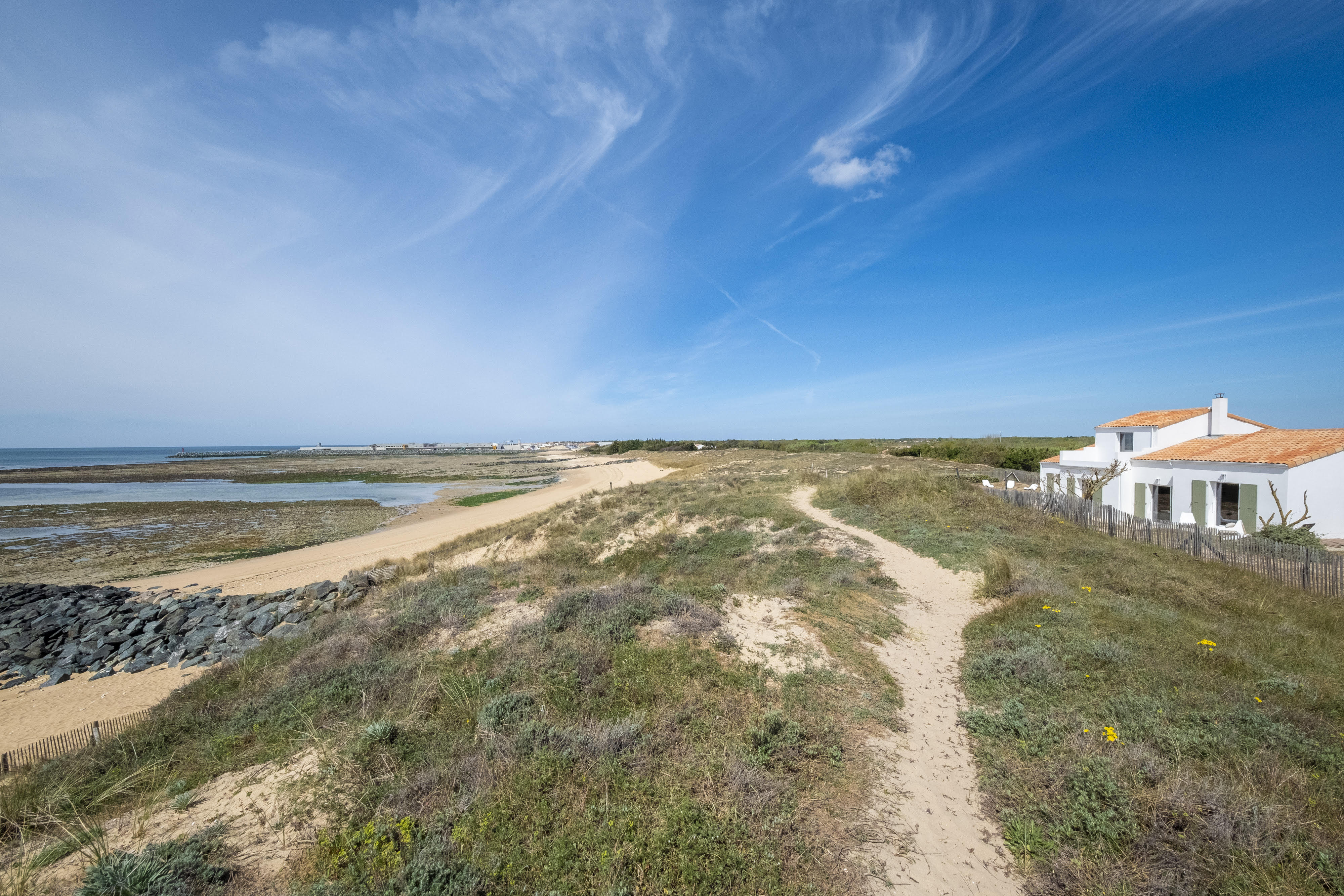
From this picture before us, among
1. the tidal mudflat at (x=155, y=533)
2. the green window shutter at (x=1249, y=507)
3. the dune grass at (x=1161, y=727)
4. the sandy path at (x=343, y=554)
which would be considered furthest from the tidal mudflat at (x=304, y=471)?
the dune grass at (x=1161, y=727)

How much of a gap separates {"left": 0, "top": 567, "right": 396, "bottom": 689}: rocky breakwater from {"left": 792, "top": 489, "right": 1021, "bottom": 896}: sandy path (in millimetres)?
13416

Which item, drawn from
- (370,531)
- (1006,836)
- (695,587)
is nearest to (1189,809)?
(1006,836)

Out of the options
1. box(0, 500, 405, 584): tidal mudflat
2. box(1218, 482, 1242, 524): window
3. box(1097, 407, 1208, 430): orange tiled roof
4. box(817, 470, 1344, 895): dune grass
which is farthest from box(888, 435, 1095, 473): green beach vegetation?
box(0, 500, 405, 584): tidal mudflat

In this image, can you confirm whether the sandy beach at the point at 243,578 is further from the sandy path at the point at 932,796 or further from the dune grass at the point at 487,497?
the sandy path at the point at 932,796

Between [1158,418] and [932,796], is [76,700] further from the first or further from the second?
[1158,418]

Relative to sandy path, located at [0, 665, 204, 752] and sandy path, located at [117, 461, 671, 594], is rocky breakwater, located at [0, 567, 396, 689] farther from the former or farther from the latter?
sandy path, located at [117, 461, 671, 594]

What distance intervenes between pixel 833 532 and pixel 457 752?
45.3ft

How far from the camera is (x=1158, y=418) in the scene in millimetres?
23703

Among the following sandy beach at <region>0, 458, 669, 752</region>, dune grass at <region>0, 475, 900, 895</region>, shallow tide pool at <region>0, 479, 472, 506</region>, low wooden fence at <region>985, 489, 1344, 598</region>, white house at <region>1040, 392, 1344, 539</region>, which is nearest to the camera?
dune grass at <region>0, 475, 900, 895</region>

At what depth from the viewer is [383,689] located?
734 centimetres

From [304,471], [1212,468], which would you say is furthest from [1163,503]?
[304,471]

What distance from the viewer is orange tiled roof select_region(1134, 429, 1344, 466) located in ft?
53.8

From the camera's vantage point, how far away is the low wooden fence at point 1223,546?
1005 centimetres

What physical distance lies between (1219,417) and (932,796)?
28341mm
